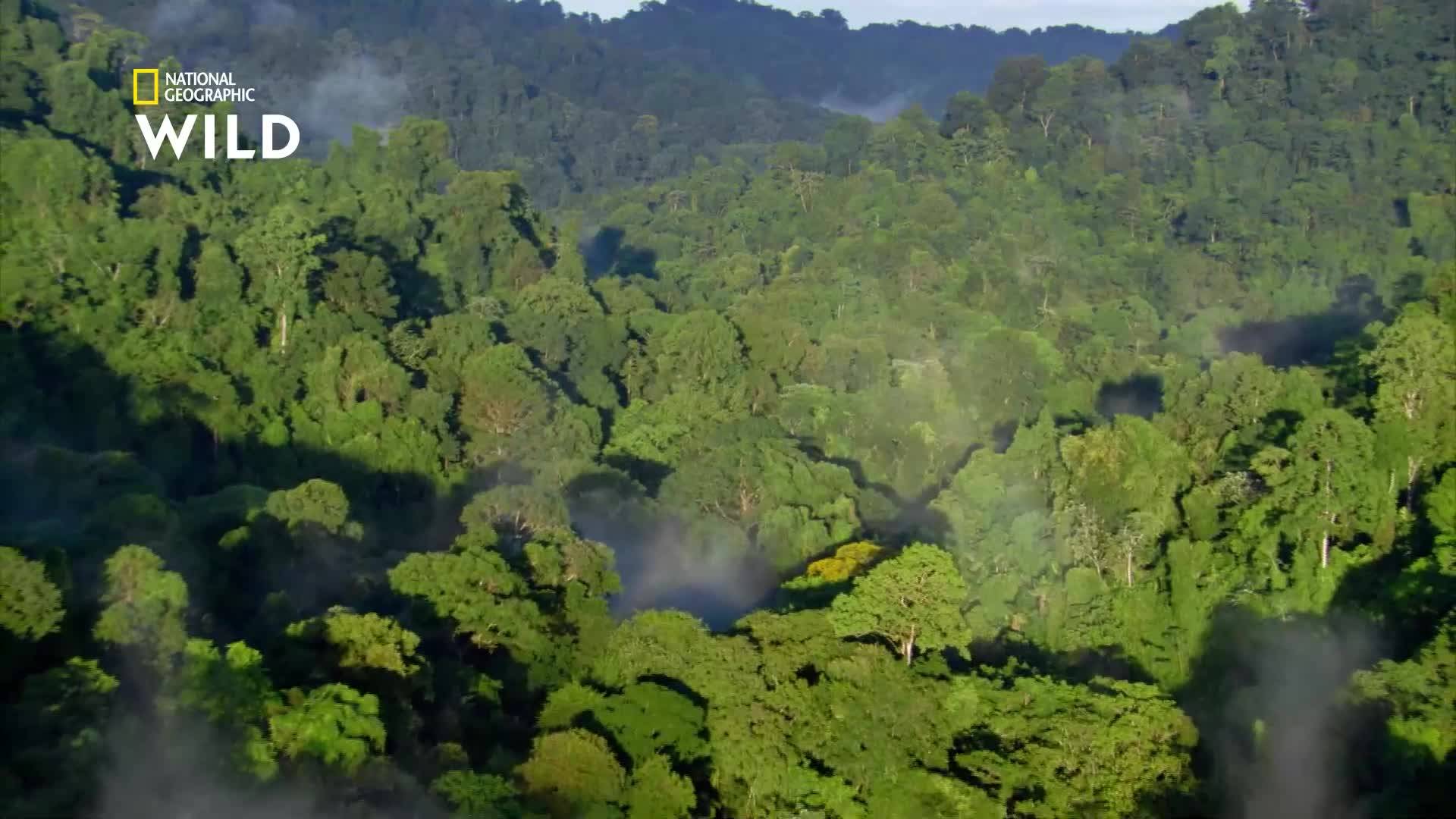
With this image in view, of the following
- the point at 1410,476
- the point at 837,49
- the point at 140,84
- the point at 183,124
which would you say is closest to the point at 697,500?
the point at 1410,476

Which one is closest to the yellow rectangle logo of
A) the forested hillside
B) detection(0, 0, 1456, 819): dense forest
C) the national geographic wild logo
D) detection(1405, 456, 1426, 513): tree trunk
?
the national geographic wild logo

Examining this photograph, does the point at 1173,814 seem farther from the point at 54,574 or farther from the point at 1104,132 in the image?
the point at 1104,132

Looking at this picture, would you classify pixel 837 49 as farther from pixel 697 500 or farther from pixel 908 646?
pixel 908 646

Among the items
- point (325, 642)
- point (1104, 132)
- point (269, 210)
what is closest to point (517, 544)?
point (325, 642)

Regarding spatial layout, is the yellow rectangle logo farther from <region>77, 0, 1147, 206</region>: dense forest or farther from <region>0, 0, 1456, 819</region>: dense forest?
<region>77, 0, 1147, 206</region>: dense forest

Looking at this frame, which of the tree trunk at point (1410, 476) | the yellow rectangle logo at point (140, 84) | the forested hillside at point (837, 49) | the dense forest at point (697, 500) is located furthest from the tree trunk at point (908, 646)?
the forested hillside at point (837, 49)

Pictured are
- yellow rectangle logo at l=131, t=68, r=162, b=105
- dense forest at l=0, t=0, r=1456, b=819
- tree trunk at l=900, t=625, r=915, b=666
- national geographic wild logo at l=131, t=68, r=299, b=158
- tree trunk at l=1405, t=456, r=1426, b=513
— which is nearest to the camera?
dense forest at l=0, t=0, r=1456, b=819
